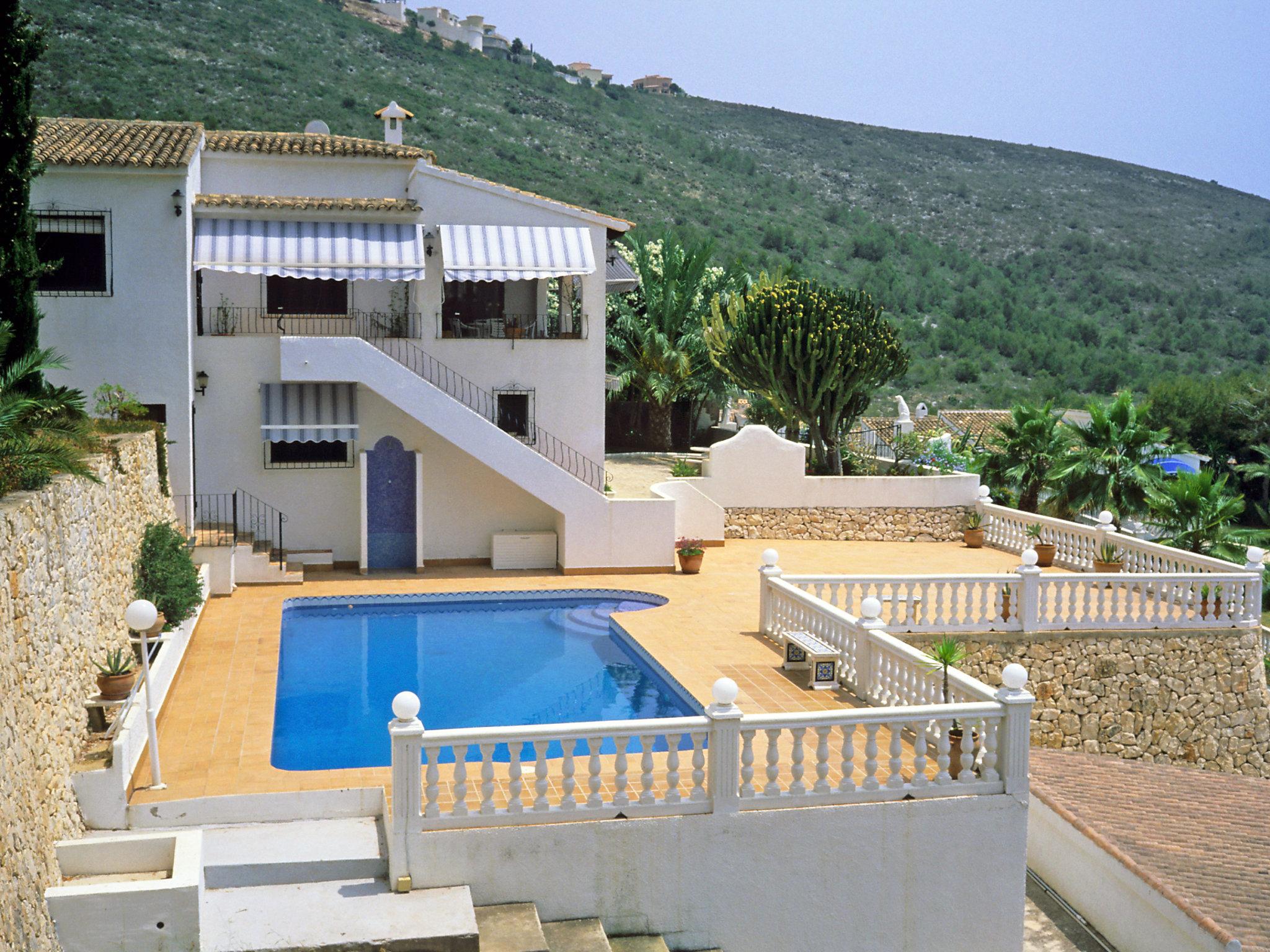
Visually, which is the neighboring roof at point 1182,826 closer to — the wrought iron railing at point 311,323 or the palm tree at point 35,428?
the palm tree at point 35,428

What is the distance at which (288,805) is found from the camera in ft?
38.7

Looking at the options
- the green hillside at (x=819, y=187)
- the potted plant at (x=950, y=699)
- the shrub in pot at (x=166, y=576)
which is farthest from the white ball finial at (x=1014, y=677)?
the green hillside at (x=819, y=187)

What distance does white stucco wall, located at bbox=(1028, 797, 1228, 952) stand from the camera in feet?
43.1

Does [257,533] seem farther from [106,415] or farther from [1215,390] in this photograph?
[1215,390]

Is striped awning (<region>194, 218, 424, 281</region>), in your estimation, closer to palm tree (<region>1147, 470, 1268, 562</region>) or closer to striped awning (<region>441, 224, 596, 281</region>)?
striped awning (<region>441, 224, 596, 281</region>)

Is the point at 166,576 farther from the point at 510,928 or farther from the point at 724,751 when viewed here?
the point at 724,751

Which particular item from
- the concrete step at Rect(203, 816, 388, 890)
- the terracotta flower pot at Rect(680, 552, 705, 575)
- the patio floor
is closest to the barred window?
the patio floor

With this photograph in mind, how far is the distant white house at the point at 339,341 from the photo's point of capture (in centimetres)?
2266

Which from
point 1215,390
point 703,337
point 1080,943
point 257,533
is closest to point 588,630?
point 257,533

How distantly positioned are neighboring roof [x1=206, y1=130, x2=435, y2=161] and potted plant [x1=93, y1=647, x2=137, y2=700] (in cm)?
1569

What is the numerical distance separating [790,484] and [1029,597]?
411 inches

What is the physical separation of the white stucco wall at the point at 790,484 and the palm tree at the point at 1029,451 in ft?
4.27

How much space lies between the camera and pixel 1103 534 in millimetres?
24234

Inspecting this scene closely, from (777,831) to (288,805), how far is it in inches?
185
